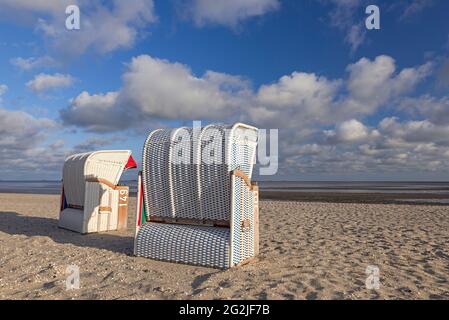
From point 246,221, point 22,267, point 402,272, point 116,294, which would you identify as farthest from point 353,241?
point 22,267

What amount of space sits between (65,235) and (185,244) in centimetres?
543

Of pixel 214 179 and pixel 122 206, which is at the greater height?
pixel 214 179

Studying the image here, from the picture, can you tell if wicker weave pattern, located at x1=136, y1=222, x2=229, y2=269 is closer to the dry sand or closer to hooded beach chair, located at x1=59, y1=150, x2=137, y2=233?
the dry sand

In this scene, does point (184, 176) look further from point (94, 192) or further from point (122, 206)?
point (122, 206)

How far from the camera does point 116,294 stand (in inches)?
208

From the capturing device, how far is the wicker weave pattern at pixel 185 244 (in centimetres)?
675

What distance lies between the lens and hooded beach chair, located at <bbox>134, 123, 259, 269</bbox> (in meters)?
6.77

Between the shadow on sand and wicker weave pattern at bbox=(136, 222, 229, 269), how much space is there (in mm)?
845

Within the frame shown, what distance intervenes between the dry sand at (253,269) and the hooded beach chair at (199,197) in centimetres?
35

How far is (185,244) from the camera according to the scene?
7.11m

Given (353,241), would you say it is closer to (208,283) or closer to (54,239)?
(208,283)

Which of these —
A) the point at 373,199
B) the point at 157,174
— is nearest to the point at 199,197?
the point at 157,174

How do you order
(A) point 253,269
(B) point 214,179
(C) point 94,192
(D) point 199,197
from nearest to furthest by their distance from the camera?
1. (A) point 253,269
2. (B) point 214,179
3. (D) point 199,197
4. (C) point 94,192

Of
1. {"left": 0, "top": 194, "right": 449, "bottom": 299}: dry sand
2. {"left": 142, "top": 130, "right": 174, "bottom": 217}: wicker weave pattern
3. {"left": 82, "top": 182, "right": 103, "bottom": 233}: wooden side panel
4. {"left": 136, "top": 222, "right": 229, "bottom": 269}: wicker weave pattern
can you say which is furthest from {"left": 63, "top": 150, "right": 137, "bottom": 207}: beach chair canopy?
{"left": 136, "top": 222, "right": 229, "bottom": 269}: wicker weave pattern
